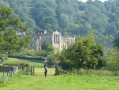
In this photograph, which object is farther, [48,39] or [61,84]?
[48,39]

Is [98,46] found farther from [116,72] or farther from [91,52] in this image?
[116,72]

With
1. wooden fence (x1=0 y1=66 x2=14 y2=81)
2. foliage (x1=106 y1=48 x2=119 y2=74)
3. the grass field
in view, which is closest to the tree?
wooden fence (x1=0 y1=66 x2=14 y2=81)

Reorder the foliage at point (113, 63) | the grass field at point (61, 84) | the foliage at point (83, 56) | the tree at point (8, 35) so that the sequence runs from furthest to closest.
→ the foliage at point (113, 63)
the foliage at point (83, 56)
the tree at point (8, 35)
the grass field at point (61, 84)

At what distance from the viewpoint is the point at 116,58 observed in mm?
42906

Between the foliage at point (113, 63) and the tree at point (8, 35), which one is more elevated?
the tree at point (8, 35)

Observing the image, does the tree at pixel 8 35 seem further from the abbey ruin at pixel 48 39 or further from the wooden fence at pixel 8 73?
the abbey ruin at pixel 48 39

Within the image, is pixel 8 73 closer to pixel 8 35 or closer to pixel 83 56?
pixel 8 35

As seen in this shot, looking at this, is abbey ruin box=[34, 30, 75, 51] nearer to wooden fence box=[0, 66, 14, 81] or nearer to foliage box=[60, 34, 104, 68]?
foliage box=[60, 34, 104, 68]

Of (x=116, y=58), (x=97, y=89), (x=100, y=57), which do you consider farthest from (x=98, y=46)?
(x=97, y=89)

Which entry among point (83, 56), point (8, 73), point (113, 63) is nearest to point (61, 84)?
point (8, 73)

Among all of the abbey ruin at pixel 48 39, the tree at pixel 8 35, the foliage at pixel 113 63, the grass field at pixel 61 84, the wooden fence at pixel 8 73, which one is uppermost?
the abbey ruin at pixel 48 39

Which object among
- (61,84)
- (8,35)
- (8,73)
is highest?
(8,35)

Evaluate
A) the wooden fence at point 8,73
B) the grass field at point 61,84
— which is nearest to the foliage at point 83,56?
the wooden fence at point 8,73

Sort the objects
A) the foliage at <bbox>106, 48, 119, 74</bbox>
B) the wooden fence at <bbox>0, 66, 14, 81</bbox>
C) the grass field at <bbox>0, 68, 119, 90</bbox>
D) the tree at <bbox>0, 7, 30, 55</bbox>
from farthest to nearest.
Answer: the foliage at <bbox>106, 48, 119, 74</bbox> → the tree at <bbox>0, 7, 30, 55</bbox> → the wooden fence at <bbox>0, 66, 14, 81</bbox> → the grass field at <bbox>0, 68, 119, 90</bbox>
